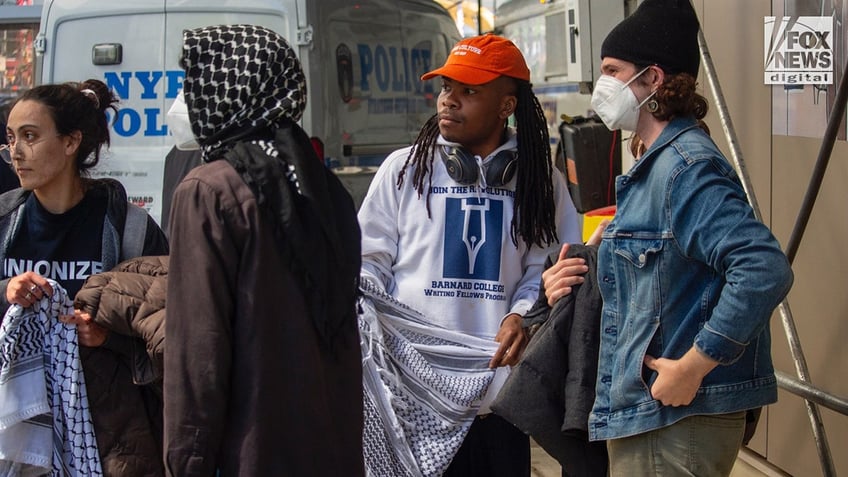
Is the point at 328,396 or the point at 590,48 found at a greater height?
the point at 590,48

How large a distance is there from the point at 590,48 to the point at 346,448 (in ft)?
13.8

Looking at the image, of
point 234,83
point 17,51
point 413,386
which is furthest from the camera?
point 17,51

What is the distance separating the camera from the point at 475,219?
11.5 feet

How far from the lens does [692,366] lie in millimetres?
2494

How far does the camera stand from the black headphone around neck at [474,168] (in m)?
3.50

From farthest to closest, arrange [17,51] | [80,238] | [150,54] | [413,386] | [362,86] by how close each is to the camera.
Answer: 1. [17,51]
2. [362,86]
3. [150,54]
4. [413,386]
5. [80,238]

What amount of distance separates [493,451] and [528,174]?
34.8 inches

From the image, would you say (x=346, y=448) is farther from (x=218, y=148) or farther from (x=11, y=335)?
(x=11, y=335)

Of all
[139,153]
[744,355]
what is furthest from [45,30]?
[744,355]

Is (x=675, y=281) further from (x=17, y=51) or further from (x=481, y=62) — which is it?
(x=17, y=51)

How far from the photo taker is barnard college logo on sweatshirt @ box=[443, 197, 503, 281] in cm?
346

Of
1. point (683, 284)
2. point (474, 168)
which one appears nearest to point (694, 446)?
point (683, 284)

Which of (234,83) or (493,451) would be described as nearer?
(234,83)

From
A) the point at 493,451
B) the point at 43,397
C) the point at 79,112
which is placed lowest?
the point at 493,451
